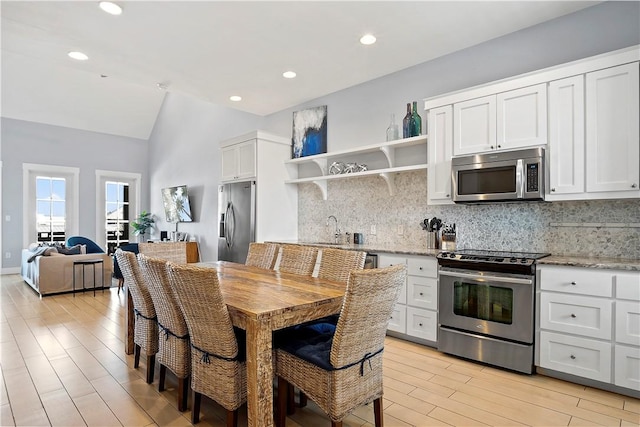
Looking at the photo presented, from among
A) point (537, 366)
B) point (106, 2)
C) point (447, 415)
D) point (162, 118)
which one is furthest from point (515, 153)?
point (162, 118)

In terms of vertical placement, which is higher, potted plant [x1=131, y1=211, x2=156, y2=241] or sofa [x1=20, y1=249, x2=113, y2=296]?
potted plant [x1=131, y1=211, x2=156, y2=241]

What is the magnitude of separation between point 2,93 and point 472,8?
332 inches

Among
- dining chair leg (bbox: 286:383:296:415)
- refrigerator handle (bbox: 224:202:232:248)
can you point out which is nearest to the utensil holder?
dining chair leg (bbox: 286:383:296:415)

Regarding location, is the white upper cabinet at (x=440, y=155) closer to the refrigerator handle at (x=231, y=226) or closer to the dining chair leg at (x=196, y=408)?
the dining chair leg at (x=196, y=408)

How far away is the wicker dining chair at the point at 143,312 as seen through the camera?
2.61 meters

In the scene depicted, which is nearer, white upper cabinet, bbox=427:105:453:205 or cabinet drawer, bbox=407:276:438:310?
cabinet drawer, bbox=407:276:438:310

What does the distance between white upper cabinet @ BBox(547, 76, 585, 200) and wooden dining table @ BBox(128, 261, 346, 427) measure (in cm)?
195

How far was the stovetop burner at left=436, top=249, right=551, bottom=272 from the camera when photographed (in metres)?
2.75

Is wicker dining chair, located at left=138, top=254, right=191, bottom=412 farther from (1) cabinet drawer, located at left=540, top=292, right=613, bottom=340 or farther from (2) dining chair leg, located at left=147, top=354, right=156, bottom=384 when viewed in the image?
(1) cabinet drawer, located at left=540, top=292, right=613, bottom=340

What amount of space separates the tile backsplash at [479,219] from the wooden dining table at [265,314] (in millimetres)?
1836

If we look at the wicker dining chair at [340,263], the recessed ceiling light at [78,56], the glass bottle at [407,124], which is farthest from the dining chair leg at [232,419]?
the recessed ceiling light at [78,56]

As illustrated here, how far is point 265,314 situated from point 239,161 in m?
3.91

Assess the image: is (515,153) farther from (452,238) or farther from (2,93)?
(2,93)

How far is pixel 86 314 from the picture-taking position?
4.39 m
